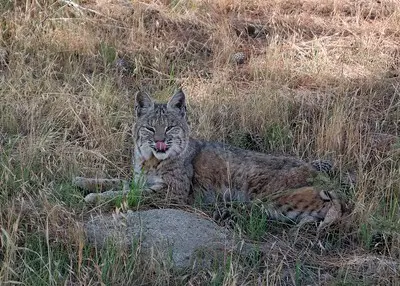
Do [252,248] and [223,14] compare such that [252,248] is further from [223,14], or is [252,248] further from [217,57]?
[223,14]

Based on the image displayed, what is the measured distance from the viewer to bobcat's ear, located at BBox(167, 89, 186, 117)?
5.48 meters

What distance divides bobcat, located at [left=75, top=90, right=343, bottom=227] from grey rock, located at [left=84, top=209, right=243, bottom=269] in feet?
1.69

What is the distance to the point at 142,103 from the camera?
5477mm

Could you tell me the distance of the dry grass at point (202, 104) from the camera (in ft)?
13.3

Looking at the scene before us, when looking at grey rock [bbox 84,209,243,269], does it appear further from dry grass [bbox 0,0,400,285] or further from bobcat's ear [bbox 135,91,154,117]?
bobcat's ear [bbox 135,91,154,117]

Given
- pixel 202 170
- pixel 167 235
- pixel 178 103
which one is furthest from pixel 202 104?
pixel 167 235

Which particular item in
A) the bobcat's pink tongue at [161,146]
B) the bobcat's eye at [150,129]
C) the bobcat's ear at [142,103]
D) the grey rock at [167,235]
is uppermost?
the bobcat's ear at [142,103]

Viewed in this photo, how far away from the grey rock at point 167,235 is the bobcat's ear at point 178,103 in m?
1.20

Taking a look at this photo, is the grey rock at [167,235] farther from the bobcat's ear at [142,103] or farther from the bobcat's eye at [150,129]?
the bobcat's ear at [142,103]

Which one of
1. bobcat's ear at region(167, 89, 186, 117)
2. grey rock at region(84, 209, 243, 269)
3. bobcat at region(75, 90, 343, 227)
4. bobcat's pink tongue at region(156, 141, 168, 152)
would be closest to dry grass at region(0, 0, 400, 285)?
grey rock at region(84, 209, 243, 269)

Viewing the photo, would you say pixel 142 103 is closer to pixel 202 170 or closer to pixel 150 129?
pixel 150 129

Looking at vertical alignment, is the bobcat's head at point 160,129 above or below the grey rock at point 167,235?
above

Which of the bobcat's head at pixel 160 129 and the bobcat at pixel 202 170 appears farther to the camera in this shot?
the bobcat's head at pixel 160 129

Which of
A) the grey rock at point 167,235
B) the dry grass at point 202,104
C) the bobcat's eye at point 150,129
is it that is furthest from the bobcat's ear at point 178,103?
the grey rock at point 167,235
